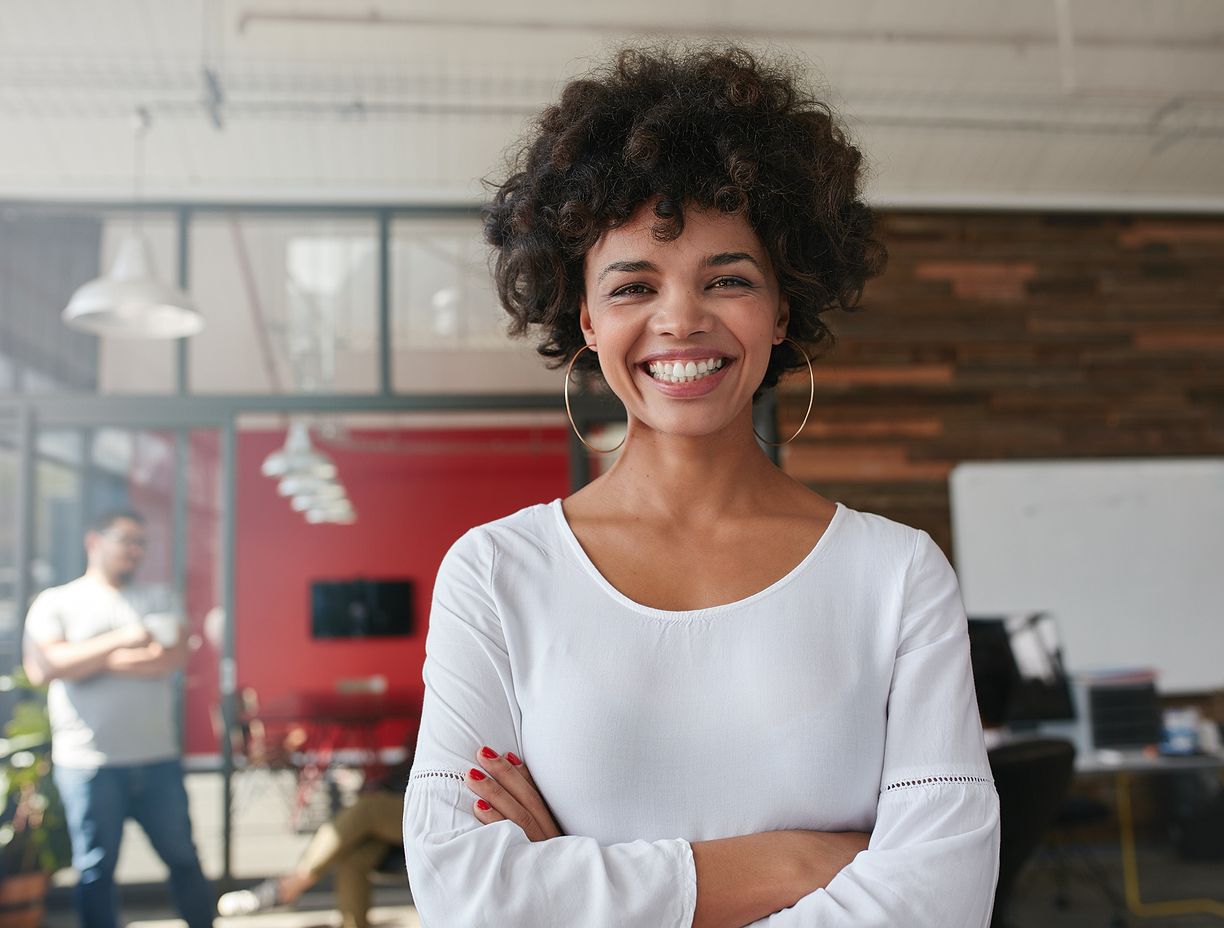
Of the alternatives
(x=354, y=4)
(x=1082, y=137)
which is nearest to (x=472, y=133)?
(x=354, y=4)

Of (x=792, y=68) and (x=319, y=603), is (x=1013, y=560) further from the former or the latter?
(x=319, y=603)

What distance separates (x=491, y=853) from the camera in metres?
1.16

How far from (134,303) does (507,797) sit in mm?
3586

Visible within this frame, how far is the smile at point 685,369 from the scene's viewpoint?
1.28m

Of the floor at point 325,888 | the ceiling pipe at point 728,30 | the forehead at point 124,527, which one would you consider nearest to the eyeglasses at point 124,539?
the forehead at point 124,527

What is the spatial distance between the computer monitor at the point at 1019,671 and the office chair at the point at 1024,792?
4.00 feet

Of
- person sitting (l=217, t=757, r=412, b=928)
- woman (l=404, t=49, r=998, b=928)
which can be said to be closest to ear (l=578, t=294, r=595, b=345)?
woman (l=404, t=49, r=998, b=928)

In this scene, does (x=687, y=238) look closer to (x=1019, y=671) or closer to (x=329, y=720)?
(x=1019, y=671)

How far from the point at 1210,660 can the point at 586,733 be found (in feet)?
18.7

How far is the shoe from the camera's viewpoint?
15.9ft

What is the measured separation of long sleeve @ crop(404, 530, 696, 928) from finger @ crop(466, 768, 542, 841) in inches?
0.6

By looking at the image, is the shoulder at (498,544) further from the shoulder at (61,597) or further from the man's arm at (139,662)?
the shoulder at (61,597)

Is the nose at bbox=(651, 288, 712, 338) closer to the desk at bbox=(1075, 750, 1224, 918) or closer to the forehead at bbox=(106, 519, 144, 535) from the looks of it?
the desk at bbox=(1075, 750, 1224, 918)

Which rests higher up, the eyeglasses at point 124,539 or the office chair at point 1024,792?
the eyeglasses at point 124,539
